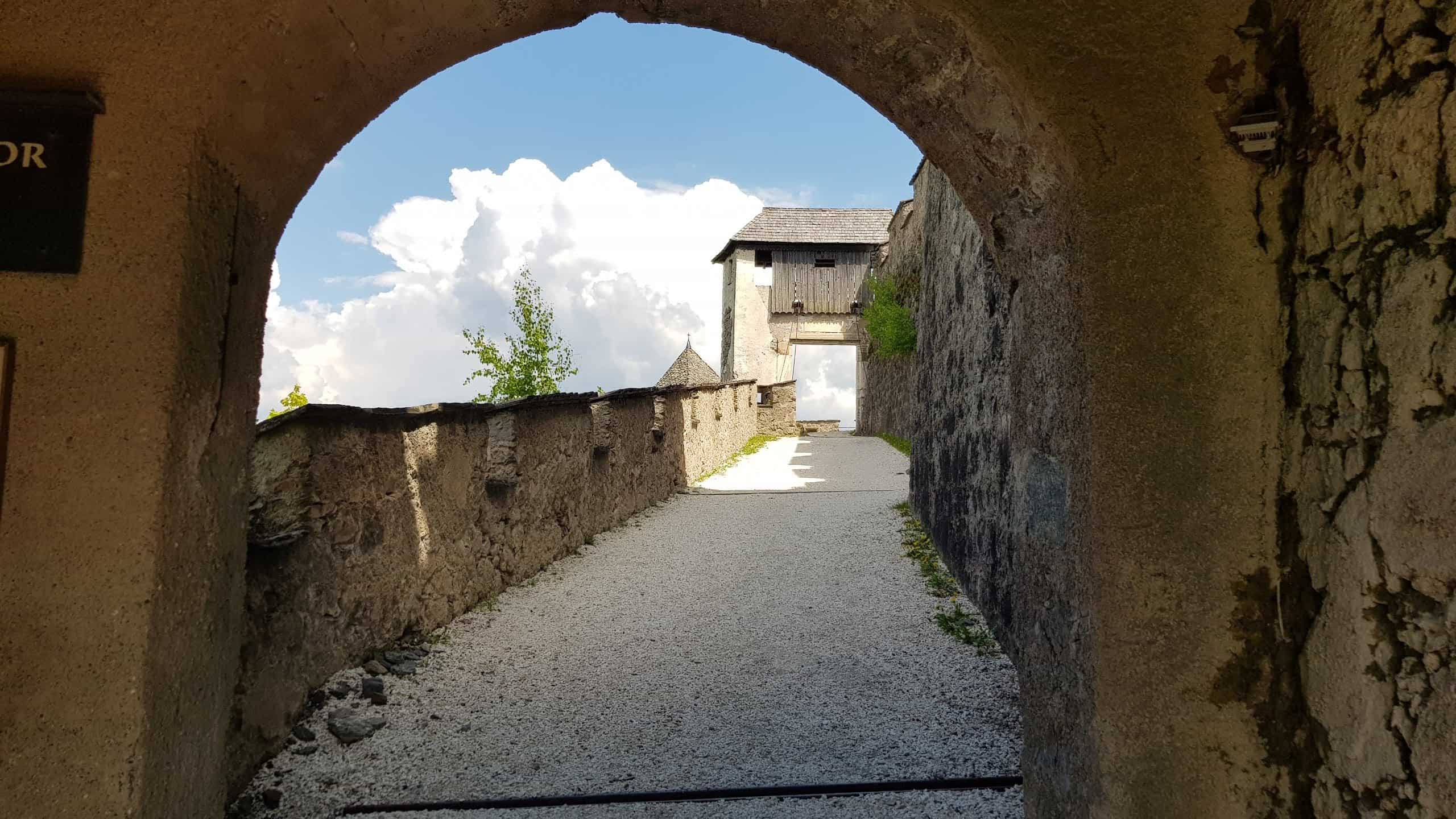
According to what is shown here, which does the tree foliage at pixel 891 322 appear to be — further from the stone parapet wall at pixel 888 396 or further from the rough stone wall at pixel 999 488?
the rough stone wall at pixel 999 488

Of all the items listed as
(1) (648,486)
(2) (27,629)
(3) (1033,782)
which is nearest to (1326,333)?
(3) (1033,782)

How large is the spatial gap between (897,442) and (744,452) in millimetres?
3223

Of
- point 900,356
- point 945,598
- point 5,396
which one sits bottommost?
point 945,598

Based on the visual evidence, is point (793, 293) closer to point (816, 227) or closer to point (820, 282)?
point (820, 282)

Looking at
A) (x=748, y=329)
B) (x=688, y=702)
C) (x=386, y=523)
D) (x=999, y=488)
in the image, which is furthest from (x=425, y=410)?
(x=748, y=329)

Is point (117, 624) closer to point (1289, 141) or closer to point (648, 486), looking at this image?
point (1289, 141)

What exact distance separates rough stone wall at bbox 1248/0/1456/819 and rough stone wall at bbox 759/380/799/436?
774 inches

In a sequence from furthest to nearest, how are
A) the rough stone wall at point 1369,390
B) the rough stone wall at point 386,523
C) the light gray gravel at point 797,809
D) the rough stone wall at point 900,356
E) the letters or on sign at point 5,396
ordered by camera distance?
1. the rough stone wall at point 900,356
2. the rough stone wall at point 386,523
3. the light gray gravel at point 797,809
4. the letters or on sign at point 5,396
5. the rough stone wall at point 1369,390

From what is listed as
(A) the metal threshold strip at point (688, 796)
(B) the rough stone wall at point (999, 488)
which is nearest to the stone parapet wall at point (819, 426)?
(B) the rough stone wall at point (999, 488)

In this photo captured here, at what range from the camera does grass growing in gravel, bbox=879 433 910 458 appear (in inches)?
577

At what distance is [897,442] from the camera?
1623 centimetres

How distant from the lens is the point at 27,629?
5.14 ft

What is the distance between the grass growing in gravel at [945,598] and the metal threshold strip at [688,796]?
4.67ft

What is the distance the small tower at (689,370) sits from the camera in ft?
75.3
